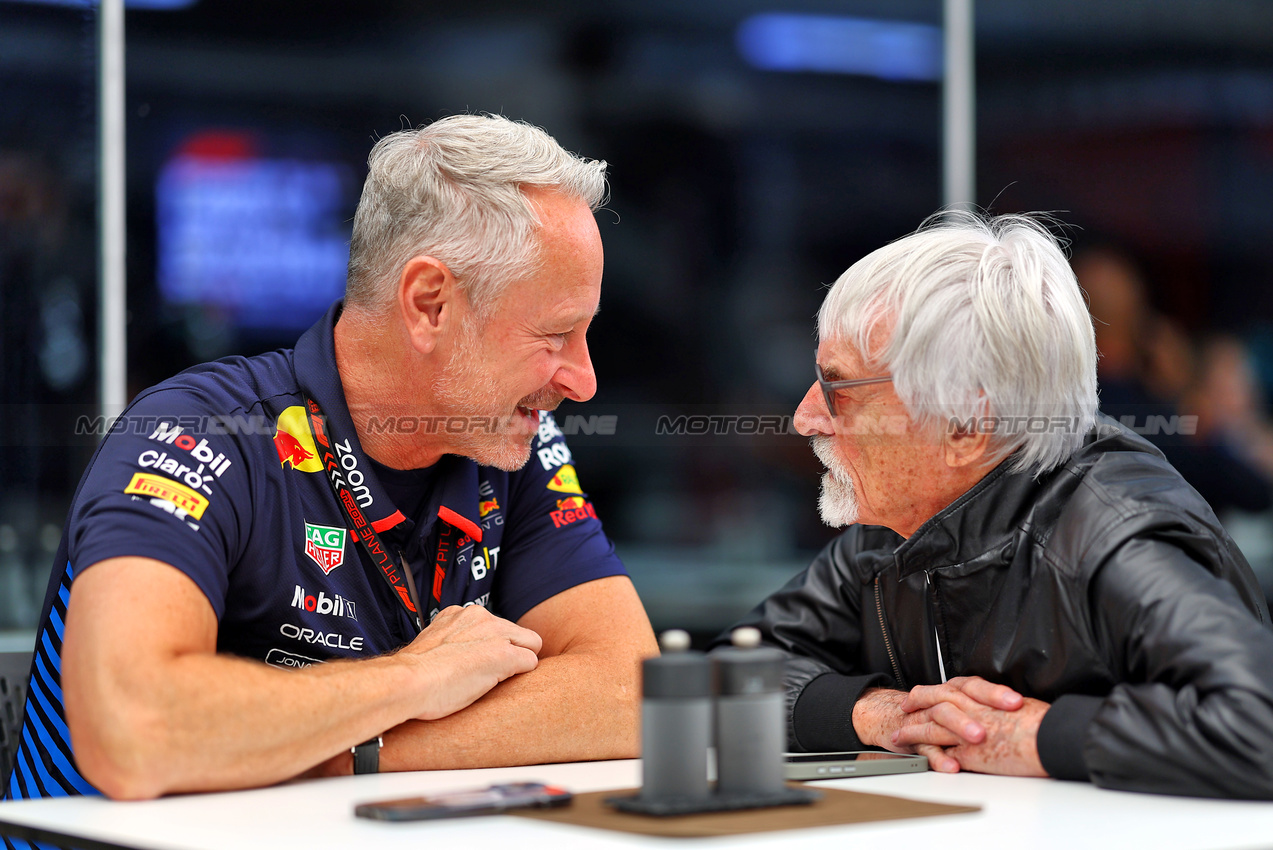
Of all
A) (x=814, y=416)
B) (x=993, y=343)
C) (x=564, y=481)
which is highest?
(x=993, y=343)

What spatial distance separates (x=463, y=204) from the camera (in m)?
2.20

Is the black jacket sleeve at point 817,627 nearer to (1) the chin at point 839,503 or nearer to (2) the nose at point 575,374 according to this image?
(1) the chin at point 839,503

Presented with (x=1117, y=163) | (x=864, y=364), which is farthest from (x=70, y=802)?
(x=1117, y=163)

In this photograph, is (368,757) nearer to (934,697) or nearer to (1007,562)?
(934,697)

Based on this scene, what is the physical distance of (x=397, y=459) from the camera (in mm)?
2225

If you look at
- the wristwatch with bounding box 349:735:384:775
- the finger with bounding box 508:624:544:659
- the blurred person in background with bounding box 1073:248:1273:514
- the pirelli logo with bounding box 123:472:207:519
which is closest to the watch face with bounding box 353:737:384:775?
the wristwatch with bounding box 349:735:384:775

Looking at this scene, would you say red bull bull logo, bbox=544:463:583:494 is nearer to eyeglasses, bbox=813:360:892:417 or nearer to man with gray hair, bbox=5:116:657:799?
man with gray hair, bbox=5:116:657:799

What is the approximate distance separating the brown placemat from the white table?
22 mm

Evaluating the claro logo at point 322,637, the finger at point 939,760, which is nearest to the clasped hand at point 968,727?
the finger at point 939,760

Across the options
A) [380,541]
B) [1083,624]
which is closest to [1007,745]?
[1083,624]

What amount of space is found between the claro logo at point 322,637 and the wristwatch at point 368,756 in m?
0.28

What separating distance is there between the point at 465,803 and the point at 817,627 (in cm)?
104

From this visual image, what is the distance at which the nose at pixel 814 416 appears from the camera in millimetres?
2203

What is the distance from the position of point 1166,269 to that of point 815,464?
167cm
